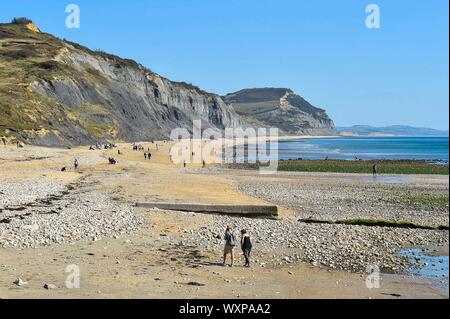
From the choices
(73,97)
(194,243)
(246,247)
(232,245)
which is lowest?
(194,243)

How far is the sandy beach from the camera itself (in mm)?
16797

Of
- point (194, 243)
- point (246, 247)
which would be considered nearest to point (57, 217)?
point (194, 243)

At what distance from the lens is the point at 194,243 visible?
23.1 metres

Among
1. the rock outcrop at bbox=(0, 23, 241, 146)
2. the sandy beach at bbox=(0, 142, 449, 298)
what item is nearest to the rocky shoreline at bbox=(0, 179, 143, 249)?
the sandy beach at bbox=(0, 142, 449, 298)

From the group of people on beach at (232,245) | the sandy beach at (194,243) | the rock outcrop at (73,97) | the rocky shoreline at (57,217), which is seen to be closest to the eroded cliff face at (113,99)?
the rock outcrop at (73,97)

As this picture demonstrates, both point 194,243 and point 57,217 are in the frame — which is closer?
point 194,243

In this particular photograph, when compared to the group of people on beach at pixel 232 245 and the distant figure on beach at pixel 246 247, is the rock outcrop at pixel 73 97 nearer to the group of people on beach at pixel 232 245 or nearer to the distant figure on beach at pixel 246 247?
the group of people on beach at pixel 232 245

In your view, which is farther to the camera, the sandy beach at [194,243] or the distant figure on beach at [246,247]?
the distant figure on beach at [246,247]

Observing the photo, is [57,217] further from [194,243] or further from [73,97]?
[73,97]

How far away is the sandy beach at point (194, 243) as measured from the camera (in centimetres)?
1680

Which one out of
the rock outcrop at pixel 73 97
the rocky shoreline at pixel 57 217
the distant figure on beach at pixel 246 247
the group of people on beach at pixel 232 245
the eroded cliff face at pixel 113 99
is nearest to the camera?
the group of people on beach at pixel 232 245

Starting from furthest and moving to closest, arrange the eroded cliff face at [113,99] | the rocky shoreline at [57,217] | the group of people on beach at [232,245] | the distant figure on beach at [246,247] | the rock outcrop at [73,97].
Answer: the eroded cliff face at [113,99] < the rock outcrop at [73,97] < the rocky shoreline at [57,217] < the distant figure on beach at [246,247] < the group of people on beach at [232,245]

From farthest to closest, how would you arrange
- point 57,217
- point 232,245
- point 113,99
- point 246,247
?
1. point 113,99
2. point 57,217
3. point 246,247
4. point 232,245
